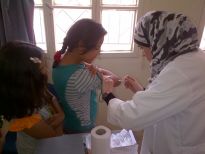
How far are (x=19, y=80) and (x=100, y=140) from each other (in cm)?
43

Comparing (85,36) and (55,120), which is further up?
(85,36)

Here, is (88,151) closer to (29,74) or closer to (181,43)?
(29,74)

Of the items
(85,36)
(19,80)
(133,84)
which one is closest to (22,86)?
(19,80)

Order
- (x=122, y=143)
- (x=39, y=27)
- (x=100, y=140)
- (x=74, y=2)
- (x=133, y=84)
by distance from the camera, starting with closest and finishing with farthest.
→ (x=100, y=140), (x=122, y=143), (x=133, y=84), (x=74, y=2), (x=39, y=27)

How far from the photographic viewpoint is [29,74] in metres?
0.97

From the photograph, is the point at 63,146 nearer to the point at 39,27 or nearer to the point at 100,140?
the point at 100,140

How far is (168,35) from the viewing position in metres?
1.04

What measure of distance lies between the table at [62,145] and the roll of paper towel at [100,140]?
0.49ft

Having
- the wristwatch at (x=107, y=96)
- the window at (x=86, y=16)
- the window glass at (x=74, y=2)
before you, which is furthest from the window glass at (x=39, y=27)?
the wristwatch at (x=107, y=96)

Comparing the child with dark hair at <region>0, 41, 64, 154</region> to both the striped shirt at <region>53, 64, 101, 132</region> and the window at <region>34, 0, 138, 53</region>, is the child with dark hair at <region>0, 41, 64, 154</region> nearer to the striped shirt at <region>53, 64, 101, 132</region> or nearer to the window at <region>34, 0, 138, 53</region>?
the striped shirt at <region>53, 64, 101, 132</region>

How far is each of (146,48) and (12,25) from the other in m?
1.15

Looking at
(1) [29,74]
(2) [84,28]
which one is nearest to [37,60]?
(1) [29,74]

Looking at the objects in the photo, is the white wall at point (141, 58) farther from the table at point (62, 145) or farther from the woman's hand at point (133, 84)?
the table at point (62, 145)

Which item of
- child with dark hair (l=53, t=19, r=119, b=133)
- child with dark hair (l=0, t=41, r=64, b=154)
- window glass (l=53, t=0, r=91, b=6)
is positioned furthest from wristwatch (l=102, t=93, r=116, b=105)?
window glass (l=53, t=0, r=91, b=6)
